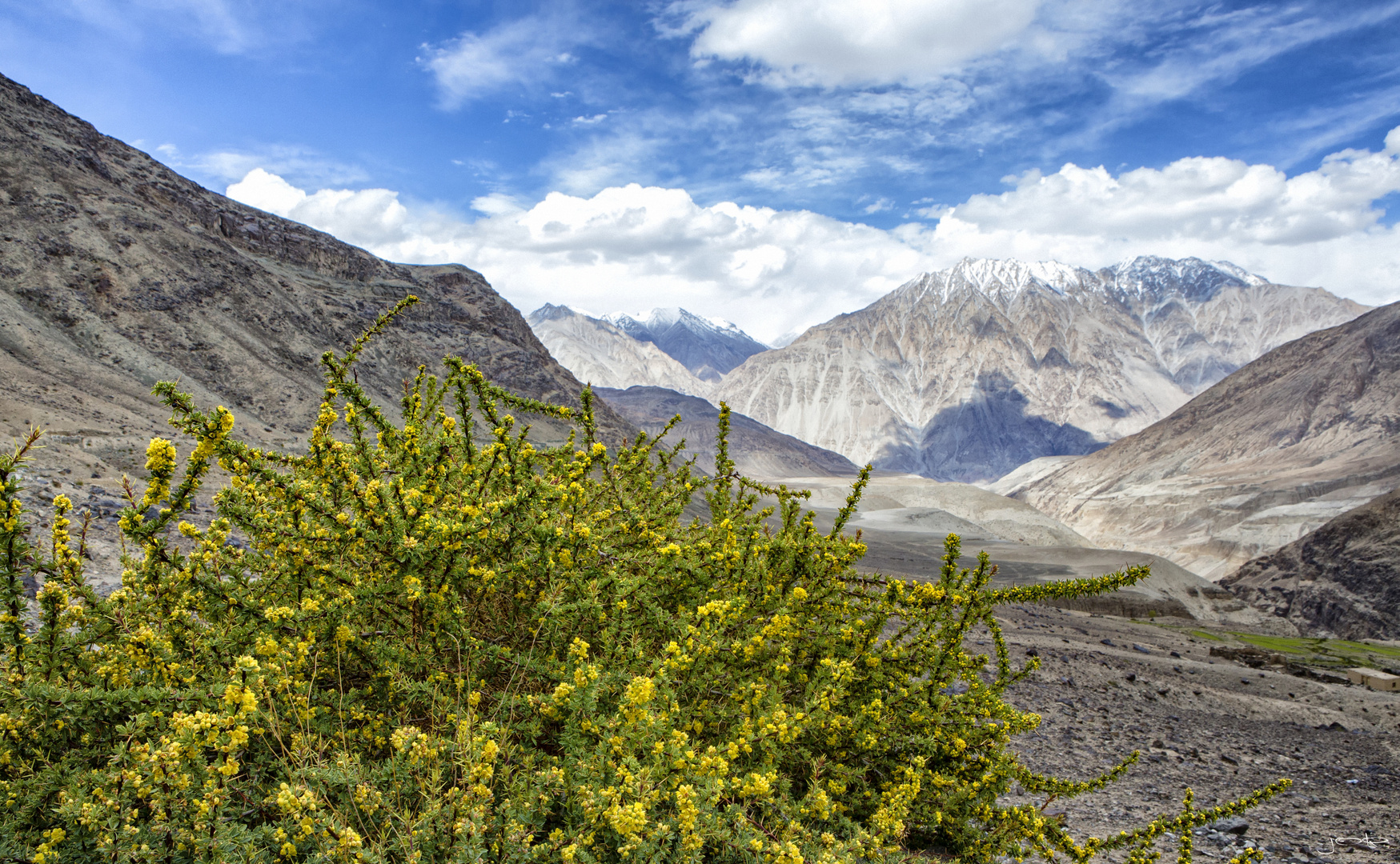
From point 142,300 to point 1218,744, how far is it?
48797mm

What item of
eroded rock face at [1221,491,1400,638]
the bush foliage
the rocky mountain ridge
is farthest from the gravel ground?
eroded rock face at [1221,491,1400,638]

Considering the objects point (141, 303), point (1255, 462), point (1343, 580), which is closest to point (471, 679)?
point (141, 303)

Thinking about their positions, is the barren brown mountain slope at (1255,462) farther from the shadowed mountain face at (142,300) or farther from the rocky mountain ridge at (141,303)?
the shadowed mountain face at (142,300)

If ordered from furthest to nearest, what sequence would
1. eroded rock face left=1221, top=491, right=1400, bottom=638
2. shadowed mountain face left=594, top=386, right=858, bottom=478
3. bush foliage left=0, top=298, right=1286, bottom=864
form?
shadowed mountain face left=594, top=386, right=858, bottom=478, eroded rock face left=1221, top=491, right=1400, bottom=638, bush foliage left=0, top=298, right=1286, bottom=864

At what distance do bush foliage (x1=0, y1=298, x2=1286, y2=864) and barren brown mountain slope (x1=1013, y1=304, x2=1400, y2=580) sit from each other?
85.4 metres

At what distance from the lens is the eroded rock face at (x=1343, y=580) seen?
135 feet

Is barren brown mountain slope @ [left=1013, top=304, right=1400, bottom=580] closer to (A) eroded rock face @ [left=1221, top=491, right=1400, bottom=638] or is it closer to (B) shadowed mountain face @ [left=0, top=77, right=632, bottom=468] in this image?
(A) eroded rock face @ [left=1221, top=491, right=1400, bottom=638]

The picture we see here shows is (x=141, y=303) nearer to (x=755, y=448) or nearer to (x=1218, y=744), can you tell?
(x=1218, y=744)

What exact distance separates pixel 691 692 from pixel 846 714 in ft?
3.01

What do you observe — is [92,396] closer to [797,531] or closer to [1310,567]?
[797,531]

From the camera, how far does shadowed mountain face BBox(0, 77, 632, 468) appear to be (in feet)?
86.3

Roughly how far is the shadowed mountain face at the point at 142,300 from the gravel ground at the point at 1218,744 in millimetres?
20628

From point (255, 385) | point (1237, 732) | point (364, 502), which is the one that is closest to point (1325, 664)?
point (1237, 732)

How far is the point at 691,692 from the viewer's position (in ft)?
11.9
